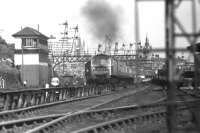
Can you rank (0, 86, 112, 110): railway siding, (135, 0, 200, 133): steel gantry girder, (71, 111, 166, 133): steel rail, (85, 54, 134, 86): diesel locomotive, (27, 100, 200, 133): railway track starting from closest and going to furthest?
(135, 0, 200, 133): steel gantry girder → (71, 111, 166, 133): steel rail → (27, 100, 200, 133): railway track → (0, 86, 112, 110): railway siding → (85, 54, 134, 86): diesel locomotive

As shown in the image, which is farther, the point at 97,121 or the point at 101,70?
the point at 101,70

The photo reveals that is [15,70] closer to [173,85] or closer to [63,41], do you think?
[63,41]

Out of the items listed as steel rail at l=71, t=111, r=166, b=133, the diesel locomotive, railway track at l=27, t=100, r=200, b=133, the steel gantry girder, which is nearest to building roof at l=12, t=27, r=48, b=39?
the diesel locomotive

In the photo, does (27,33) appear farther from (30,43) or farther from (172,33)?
(172,33)

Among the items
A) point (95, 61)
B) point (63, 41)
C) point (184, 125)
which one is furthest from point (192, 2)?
point (63, 41)

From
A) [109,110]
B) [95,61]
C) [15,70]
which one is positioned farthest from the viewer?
[15,70]

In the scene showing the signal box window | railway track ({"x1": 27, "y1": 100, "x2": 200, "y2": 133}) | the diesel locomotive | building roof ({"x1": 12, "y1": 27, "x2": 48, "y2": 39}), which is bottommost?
railway track ({"x1": 27, "y1": 100, "x2": 200, "y2": 133})

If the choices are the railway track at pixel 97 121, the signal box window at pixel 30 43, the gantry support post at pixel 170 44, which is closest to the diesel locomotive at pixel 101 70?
the signal box window at pixel 30 43

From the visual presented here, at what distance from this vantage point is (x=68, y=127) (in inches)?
507

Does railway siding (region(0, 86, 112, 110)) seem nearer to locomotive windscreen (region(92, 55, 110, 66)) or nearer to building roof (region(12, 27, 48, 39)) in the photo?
locomotive windscreen (region(92, 55, 110, 66))

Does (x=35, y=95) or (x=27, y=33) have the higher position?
(x=27, y=33)

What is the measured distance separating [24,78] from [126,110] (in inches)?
1844

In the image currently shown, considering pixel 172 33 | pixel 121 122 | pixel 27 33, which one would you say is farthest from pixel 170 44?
pixel 27 33

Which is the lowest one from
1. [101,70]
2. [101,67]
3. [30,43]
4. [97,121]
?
[97,121]
